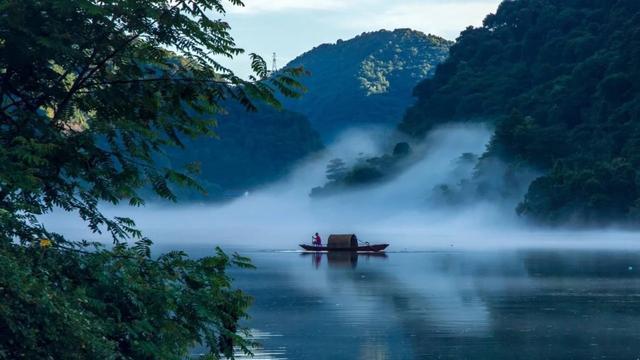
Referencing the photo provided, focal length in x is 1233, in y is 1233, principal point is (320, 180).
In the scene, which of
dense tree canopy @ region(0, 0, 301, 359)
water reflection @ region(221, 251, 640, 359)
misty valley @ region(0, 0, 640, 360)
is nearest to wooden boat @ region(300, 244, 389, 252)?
misty valley @ region(0, 0, 640, 360)

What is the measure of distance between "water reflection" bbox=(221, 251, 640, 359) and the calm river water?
5cm

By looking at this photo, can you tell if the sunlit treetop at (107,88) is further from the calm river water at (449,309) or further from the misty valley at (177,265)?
the calm river water at (449,309)

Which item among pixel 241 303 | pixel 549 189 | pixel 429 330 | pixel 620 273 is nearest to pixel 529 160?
pixel 549 189

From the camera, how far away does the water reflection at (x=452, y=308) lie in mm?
42031

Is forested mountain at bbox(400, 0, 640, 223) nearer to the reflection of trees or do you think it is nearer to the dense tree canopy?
the reflection of trees

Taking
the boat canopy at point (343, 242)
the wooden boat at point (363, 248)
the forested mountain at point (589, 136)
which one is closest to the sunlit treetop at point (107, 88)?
the wooden boat at point (363, 248)

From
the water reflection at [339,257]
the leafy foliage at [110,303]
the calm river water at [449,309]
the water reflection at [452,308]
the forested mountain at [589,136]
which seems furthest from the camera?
the forested mountain at [589,136]

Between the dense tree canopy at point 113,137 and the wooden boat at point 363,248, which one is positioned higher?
the wooden boat at point 363,248

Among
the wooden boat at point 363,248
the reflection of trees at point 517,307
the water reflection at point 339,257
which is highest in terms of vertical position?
the wooden boat at point 363,248

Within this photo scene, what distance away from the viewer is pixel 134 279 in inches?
583

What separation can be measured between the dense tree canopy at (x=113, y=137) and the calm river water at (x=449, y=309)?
23.3 meters

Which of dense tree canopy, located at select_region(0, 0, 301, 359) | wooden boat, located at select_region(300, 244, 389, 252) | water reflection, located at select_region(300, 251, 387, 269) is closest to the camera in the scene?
dense tree canopy, located at select_region(0, 0, 301, 359)

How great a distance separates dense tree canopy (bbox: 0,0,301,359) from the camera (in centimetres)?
1440

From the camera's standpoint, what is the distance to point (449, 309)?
57312mm
